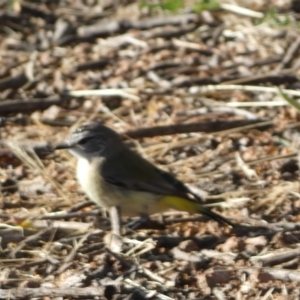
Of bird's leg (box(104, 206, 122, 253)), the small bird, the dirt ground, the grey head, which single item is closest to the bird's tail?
the small bird

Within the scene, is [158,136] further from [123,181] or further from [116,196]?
[116,196]

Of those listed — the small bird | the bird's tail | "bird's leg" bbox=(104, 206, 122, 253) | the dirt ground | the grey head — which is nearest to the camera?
the dirt ground

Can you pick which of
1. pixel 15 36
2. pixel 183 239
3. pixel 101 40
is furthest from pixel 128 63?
pixel 183 239

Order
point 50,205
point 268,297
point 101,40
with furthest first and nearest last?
point 101,40 → point 50,205 → point 268,297

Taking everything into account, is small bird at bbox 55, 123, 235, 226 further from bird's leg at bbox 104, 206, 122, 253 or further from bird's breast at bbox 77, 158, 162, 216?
bird's leg at bbox 104, 206, 122, 253

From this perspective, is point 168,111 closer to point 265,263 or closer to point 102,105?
point 102,105

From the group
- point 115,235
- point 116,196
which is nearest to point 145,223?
point 116,196
